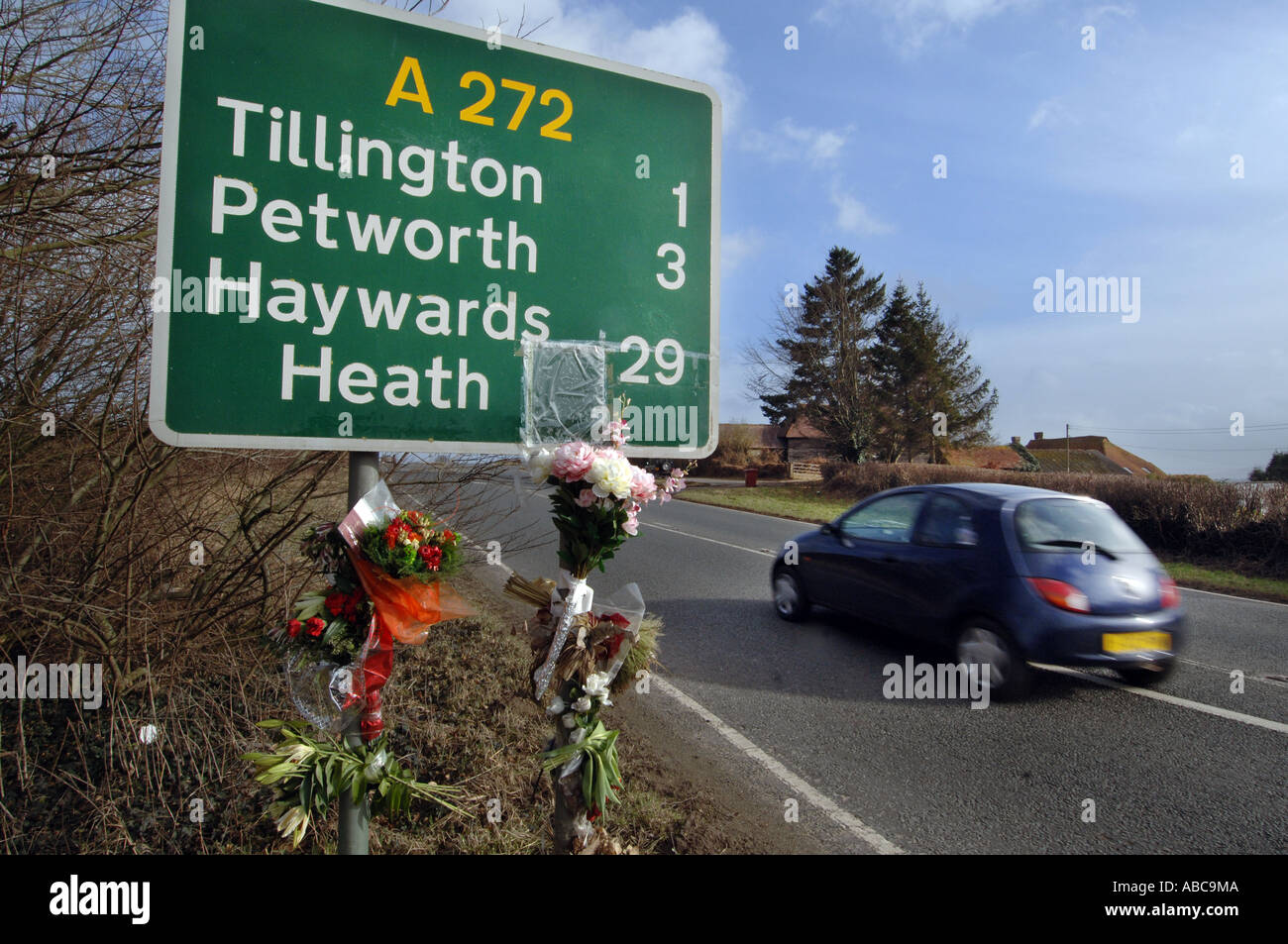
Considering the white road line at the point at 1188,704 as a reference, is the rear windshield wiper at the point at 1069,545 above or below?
above

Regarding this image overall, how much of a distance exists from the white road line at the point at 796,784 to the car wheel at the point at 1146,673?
2.82 meters

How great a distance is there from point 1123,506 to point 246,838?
1598 cm

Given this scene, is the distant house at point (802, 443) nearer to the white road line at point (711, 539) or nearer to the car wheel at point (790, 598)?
the white road line at point (711, 539)

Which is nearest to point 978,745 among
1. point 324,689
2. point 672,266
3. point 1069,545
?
point 1069,545

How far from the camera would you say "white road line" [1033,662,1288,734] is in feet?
16.0

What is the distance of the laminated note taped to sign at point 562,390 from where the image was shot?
5.57 ft

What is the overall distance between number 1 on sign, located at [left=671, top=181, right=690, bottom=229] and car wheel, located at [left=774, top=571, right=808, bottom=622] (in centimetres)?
620

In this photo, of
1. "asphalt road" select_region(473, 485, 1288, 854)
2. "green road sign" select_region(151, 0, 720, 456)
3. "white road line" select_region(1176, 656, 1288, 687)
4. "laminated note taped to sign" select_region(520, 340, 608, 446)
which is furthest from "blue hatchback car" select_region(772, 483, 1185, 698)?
"laminated note taped to sign" select_region(520, 340, 608, 446)

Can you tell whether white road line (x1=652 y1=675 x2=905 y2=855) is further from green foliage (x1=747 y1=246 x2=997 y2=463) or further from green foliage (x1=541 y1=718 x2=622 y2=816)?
green foliage (x1=747 y1=246 x2=997 y2=463)

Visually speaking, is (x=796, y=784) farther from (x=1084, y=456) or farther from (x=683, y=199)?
(x=1084, y=456)

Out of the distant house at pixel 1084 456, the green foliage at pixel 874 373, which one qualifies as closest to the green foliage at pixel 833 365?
the green foliage at pixel 874 373

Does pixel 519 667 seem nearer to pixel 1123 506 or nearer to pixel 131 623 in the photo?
pixel 131 623

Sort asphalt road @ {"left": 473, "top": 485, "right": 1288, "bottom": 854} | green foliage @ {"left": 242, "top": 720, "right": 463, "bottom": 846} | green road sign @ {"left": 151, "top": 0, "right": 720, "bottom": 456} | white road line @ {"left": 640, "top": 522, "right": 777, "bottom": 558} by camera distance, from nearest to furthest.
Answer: green road sign @ {"left": 151, "top": 0, "right": 720, "bottom": 456}
green foliage @ {"left": 242, "top": 720, "right": 463, "bottom": 846}
asphalt road @ {"left": 473, "top": 485, "right": 1288, "bottom": 854}
white road line @ {"left": 640, "top": 522, "right": 777, "bottom": 558}

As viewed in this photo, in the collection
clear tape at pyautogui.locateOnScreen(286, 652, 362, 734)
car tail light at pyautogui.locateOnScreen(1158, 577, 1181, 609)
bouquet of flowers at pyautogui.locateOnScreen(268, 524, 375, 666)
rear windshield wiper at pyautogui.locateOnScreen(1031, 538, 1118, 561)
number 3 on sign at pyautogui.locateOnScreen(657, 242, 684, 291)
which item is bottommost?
car tail light at pyautogui.locateOnScreen(1158, 577, 1181, 609)
